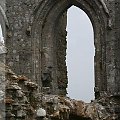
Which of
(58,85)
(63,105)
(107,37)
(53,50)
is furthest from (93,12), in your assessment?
(63,105)

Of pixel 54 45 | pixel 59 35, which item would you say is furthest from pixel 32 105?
pixel 59 35

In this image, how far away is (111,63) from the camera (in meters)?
15.5

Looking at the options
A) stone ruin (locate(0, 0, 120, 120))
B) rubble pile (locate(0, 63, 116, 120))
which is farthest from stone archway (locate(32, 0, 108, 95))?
rubble pile (locate(0, 63, 116, 120))

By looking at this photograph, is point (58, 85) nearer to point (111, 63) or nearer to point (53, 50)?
point (53, 50)

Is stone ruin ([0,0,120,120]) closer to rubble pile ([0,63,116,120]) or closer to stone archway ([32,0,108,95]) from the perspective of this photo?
stone archway ([32,0,108,95])

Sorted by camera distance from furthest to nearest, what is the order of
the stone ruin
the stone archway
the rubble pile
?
1. the stone archway
2. the stone ruin
3. the rubble pile

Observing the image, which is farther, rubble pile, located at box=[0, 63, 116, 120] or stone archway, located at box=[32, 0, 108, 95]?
stone archway, located at box=[32, 0, 108, 95]

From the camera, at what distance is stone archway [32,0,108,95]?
1583 centimetres

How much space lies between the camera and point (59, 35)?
59.8 feet

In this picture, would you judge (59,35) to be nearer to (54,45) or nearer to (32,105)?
(54,45)

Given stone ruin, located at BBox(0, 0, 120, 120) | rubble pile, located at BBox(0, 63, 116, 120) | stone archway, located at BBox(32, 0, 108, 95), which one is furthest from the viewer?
stone archway, located at BBox(32, 0, 108, 95)

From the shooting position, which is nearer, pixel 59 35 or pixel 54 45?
pixel 54 45

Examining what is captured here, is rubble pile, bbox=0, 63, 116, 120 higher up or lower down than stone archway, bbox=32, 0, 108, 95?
lower down

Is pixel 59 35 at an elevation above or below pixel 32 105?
above
